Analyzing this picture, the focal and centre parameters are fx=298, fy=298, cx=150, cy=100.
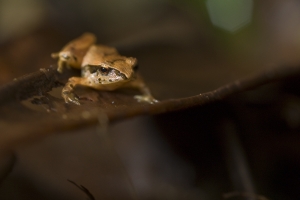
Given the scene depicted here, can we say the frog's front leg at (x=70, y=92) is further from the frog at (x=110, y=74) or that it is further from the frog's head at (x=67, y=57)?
the frog's head at (x=67, y=57)

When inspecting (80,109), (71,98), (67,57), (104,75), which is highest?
(67,57)

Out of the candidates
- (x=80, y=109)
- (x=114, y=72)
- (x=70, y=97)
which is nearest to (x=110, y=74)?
(x=114, y=72)

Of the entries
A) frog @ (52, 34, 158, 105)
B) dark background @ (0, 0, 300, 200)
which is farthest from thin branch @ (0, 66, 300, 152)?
frog @ (52, 34, 158, 105)

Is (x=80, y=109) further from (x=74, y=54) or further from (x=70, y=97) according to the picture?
(x=74, y=54)

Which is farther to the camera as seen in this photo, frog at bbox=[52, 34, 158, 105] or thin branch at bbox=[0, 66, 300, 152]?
frog at bbox=[52, 34, 158, 105]

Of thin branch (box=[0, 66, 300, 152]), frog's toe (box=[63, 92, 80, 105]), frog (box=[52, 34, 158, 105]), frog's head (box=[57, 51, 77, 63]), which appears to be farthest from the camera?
frog's head (box=[57, 51, 77, 63])

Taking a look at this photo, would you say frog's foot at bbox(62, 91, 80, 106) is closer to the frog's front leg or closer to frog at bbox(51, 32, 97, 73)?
the frog's front leg
